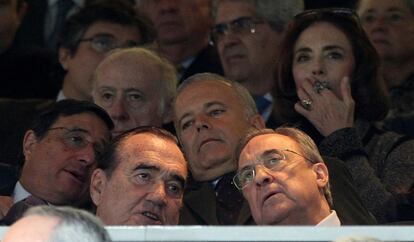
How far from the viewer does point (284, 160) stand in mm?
7219

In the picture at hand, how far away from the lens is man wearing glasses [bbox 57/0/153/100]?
923 centimetres

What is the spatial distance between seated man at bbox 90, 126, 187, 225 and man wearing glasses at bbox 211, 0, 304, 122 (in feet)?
5.03

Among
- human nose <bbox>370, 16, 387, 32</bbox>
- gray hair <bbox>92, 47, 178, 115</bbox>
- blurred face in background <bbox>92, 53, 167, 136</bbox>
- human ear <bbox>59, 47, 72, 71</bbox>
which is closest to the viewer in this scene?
blurred face in background <bbox>92, 53, 167, 136</bbox>

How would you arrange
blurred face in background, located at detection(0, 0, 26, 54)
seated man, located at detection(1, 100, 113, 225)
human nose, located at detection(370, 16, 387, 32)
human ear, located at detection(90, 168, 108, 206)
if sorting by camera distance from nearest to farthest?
human ear, located at detection(90, 168, 108, 206), seated man, located at detection(1, 100, 113, 225), human nose, located at detection(370, 16, 387, 32), blurred face in background, located at detection(0, 0, 26, 54)

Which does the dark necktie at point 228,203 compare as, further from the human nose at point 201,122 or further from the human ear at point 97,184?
the human ear at point 97,184

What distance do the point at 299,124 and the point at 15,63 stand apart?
2.25m

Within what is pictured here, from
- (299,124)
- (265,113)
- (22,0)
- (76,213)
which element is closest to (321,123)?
(299,124)

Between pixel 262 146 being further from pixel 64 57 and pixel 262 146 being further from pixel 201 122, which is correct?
pixel 64 57

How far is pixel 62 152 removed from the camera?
8.00 metres

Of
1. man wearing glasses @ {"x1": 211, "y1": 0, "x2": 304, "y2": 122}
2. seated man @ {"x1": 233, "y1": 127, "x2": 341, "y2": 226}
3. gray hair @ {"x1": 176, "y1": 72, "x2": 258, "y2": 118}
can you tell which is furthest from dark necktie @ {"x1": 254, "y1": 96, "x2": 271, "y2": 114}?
seated man @ {"x1": 233, "y1": 127, "x2": 341, "y2": 226}

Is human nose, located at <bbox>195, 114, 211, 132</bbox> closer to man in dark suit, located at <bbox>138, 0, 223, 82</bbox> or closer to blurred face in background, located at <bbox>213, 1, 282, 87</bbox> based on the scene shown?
blurred face in background, located at <bbox>213, 1, 282, 87</bbox>

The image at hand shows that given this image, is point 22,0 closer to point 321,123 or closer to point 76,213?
point 321,123

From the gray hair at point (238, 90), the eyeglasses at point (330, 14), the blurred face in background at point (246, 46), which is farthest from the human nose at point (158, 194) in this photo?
the blurred face in background at point (246, 46)

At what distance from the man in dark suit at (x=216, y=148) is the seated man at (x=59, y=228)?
2.33 m
